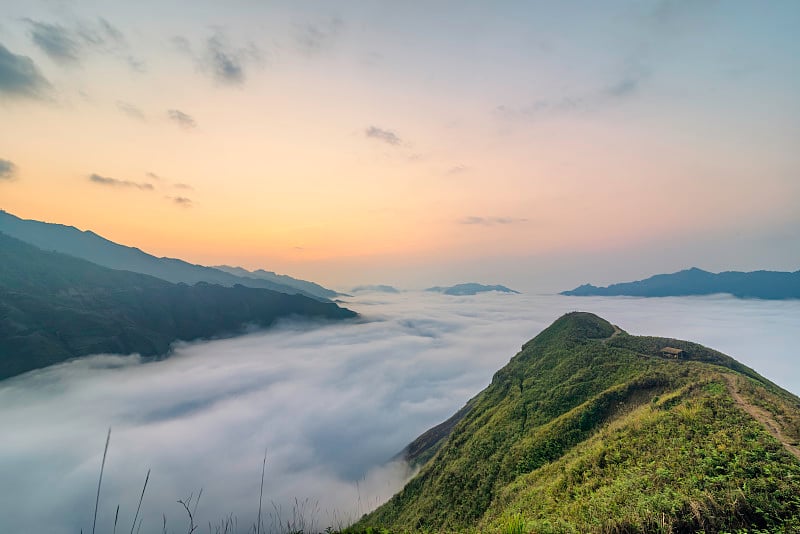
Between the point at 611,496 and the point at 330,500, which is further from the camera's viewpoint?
the point at 330,500

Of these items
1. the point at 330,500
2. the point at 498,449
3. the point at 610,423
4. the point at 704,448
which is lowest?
the point at 330,500

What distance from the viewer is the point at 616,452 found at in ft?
86.1

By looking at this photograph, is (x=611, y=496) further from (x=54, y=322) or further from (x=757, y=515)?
(x=54, y=322)

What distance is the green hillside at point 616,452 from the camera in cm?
1582

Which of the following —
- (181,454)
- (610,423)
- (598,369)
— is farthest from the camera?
(181,454)

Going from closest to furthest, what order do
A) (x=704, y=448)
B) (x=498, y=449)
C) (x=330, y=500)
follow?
1. (x=704, y=448)
2. (x=498, y=449)
3. (x=330, y=500)

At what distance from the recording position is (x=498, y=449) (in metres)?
48.5

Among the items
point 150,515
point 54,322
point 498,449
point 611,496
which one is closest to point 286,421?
point 150,515

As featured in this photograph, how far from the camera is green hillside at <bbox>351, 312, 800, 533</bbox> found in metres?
15.8

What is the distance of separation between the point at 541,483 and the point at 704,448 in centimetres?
1346

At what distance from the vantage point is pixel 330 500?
11462 cm

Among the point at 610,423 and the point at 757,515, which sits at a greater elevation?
the point at 757,515

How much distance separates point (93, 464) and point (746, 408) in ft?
676

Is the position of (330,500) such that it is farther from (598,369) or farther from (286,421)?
(598,369)
